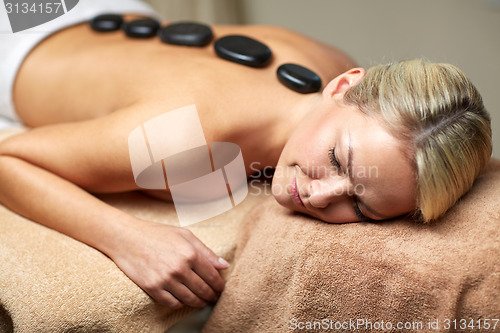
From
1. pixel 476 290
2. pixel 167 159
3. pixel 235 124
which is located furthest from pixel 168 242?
pixel 476 290

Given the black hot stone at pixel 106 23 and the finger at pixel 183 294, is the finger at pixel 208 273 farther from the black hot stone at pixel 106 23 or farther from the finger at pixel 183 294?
the black hot stone at pixel 106 23

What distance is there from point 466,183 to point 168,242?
51 cm

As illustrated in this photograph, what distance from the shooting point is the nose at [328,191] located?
2.56 ft

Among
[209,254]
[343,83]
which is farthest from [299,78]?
[209,254]

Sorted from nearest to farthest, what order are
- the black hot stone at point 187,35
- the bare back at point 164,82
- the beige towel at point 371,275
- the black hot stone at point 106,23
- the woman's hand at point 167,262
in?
the beige towel at point 371,275 < the woman's hand at point 167,262 < the bare back at point 164,82 < the black hot stone at point 187,35 < the black hot stone at point 106,23

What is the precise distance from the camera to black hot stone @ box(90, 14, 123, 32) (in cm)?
119

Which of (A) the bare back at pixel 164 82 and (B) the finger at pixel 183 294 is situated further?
(A) the bare back at pixel 164 82

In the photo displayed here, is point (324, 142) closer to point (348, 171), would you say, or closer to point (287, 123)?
point (348, 171)

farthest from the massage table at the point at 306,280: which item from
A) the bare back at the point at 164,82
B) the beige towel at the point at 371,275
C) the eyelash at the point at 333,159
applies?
the bare back at the point at 164,82

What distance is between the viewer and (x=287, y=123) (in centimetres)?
96

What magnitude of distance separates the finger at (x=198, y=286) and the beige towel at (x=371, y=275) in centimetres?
3

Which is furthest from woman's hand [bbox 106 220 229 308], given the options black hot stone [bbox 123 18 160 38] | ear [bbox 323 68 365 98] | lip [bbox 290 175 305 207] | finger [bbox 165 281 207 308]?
black hot stone [bbox 123 18 160 38]

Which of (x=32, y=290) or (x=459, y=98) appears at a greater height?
(x=459, y=98)

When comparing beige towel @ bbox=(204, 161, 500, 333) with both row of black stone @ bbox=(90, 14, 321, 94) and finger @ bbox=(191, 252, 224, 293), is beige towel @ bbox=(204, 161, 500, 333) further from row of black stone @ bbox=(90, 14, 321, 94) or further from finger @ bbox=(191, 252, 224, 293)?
row of black stone @ bbox=(90, 14, 321, 94)
